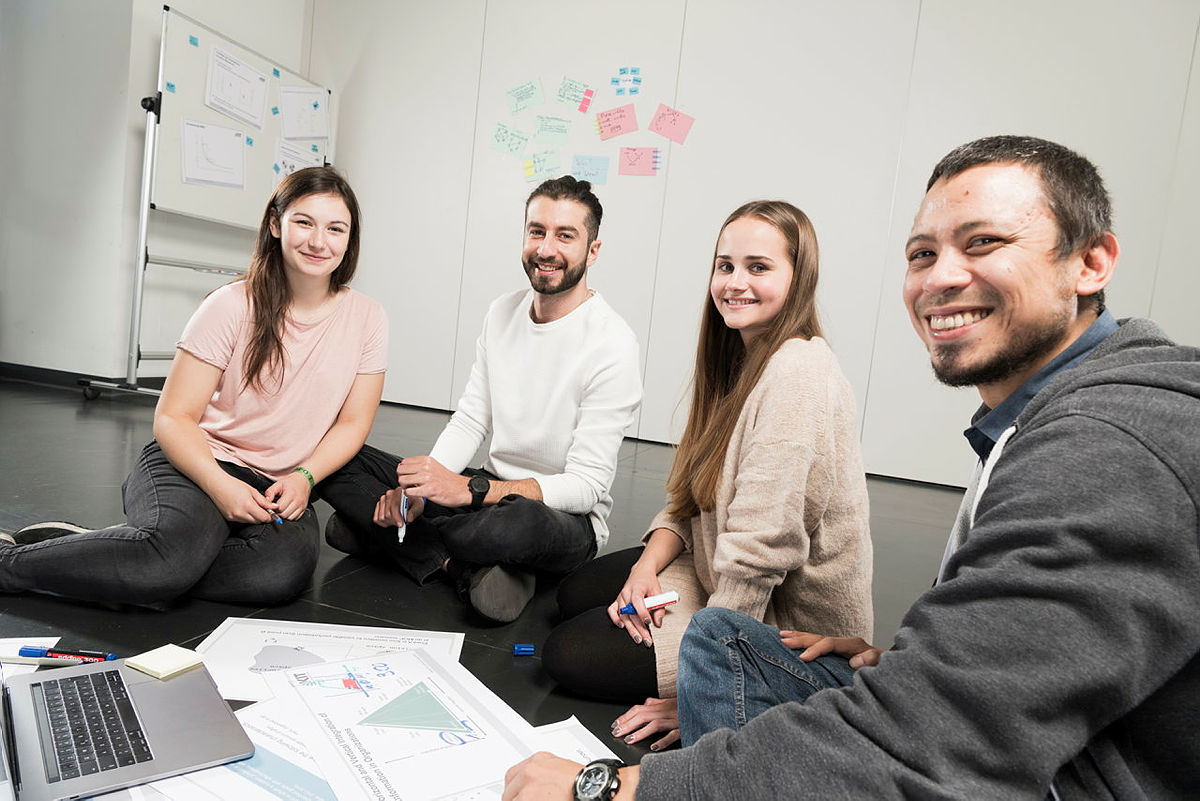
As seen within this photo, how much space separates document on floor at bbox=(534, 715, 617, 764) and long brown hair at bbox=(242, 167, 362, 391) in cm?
99

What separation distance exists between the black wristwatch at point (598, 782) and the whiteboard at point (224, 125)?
13.4 ft

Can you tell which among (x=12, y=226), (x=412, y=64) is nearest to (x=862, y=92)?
(x=412, y=64)

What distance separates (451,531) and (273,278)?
0.70m

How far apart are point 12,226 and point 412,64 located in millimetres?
2360

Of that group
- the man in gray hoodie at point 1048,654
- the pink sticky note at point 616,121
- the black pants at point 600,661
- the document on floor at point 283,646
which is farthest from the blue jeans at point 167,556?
the pink sticky note at point 616,121

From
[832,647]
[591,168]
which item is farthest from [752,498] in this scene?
[591,168]

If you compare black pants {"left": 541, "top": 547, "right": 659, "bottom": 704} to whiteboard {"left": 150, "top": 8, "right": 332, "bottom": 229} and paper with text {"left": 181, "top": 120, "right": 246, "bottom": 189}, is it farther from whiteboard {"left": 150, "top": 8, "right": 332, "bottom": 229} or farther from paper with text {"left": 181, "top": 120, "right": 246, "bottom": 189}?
paper with text {"left": 181, "top": 120, "right": 246, "bottom": 189}

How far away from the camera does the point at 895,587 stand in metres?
2.05

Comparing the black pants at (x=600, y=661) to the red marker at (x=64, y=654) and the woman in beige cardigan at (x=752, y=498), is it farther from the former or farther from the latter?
the red marker at (x=64, y=654)

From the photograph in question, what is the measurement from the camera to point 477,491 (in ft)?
5.35

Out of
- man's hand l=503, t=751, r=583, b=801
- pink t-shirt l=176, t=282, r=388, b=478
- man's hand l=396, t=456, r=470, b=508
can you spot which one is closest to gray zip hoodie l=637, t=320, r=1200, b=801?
man's hand l=503, t=751, r=583, b=801

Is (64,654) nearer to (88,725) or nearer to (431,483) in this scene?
(88,725)

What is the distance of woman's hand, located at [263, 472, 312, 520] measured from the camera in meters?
1.56

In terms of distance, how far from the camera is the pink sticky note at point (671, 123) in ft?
13.5
